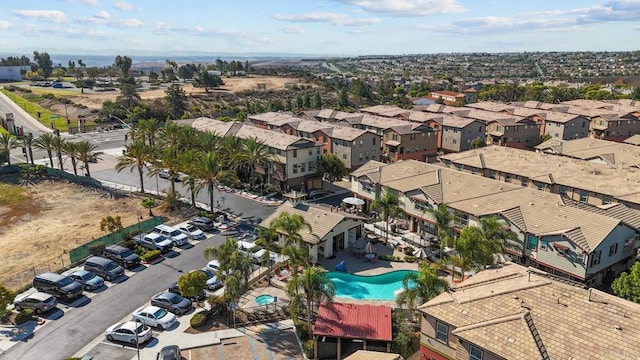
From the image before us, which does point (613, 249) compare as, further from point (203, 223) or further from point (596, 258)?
point (203, 223)

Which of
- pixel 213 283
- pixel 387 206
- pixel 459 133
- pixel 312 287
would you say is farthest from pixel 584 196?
pixel 213 283

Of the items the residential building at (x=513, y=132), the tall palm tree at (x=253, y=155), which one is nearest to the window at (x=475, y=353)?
the tall palm tree at (x=253, y=155)

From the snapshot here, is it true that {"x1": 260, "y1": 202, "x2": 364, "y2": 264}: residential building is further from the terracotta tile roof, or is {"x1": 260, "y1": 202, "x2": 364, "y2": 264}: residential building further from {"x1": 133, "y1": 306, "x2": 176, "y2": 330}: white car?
{"x1": 133, "y1": 306, "x2": 176, "y2": 330}: white car

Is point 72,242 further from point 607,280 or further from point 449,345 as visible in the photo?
point 607,280

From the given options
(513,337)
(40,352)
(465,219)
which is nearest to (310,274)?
(513,337)

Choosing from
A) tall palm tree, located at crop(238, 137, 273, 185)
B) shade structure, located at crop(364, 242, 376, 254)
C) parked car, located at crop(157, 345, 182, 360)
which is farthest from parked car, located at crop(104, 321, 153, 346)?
tall palm tree, located at crop(238, 137, 273, 185)

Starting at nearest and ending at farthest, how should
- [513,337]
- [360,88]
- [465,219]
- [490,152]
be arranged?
1. [513,337]
2. [465,219]
3. [490,152]
4. [360,88]

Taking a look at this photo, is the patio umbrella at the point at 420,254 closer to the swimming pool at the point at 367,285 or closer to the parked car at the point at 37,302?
the swimming pool at the point at 367,285
